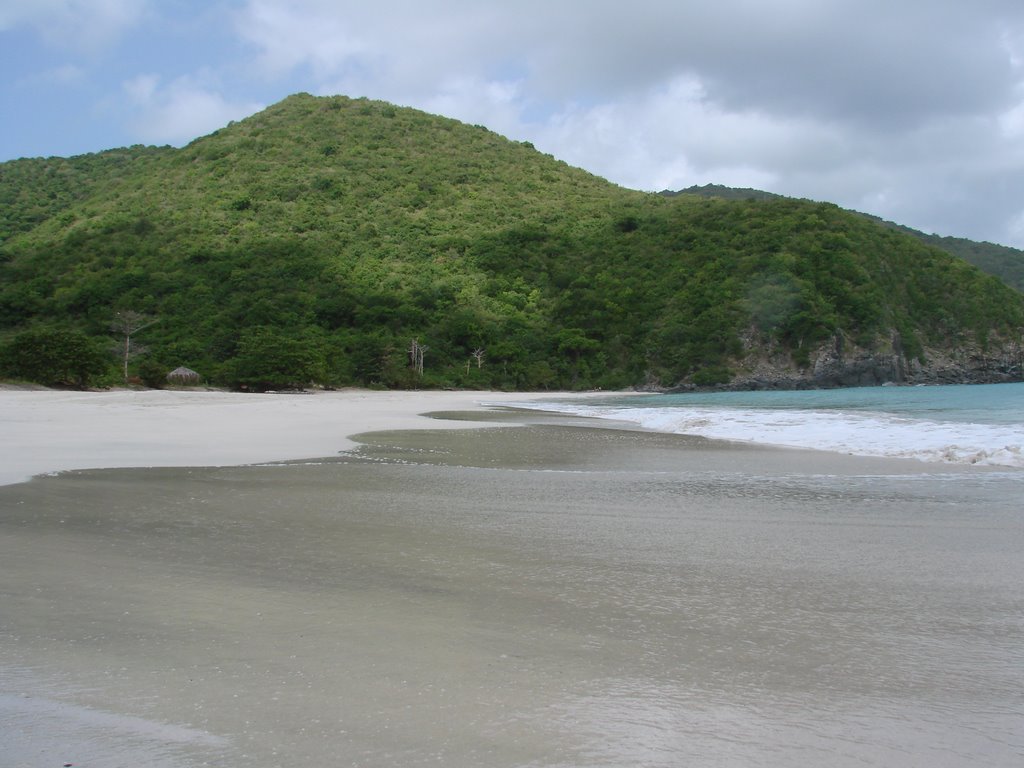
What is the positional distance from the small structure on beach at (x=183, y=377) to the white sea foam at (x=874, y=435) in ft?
97.2

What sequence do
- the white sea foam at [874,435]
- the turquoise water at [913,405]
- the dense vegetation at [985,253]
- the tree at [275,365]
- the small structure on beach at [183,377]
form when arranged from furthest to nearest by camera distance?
the dense vegetation at [985,253] < the tree at [275,365] < the small structure on beach at [183,377] < the turquoise water at [913,405] < the white sea foam at [874,435]

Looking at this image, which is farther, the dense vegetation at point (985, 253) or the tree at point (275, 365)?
the dense vegetation at point (985, 253)

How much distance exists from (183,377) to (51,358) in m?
10.0

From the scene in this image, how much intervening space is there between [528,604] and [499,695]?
3.34ft

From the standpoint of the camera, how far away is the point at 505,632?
10.3ft

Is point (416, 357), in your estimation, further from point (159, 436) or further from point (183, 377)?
point (159, 436)

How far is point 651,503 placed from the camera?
6.54 m

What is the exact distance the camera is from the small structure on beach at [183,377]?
39688 millimetres

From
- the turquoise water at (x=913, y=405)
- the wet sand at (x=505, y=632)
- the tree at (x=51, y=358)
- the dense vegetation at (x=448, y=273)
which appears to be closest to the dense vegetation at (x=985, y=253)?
the dense vegetation at (x=448, y=273)

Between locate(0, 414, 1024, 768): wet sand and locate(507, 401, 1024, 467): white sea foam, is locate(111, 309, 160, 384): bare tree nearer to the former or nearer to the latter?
locate(507, 401, 1024, 467): white sea foam

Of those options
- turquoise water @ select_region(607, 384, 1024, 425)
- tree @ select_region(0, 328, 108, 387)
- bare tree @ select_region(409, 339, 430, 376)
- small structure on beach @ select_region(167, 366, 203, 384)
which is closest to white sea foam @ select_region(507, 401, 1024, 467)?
turquoise water @ select_region(607, 384, 1024, 425)

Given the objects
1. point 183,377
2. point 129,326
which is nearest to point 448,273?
point 129,326

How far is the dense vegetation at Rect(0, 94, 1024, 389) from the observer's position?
192 feet

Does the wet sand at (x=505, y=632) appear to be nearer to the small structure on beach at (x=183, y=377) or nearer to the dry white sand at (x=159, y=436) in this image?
the dry white sand at (x=159, y=436)
